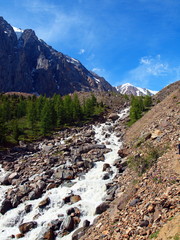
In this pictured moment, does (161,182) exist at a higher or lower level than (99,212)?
higher

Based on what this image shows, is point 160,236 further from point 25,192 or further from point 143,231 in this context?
point 25,192

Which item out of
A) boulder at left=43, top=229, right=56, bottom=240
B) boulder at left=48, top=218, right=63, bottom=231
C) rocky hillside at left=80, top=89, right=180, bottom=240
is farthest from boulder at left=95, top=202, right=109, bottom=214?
boulder at left=43, top=229, right=56, bottom=240

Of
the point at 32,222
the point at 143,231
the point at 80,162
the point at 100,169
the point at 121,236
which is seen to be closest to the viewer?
the point at 143,231

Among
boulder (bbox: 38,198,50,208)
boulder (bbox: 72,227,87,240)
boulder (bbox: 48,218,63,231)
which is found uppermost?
boulder (bbox: 38,198,50,208)

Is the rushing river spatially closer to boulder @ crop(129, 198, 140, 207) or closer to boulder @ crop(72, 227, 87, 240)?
boulder @ crop(72, 227, 87, 240)

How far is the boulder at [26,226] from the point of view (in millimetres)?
21394

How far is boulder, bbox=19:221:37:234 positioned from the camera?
842 inches

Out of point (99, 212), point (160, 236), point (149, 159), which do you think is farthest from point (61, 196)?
point (160, 236)

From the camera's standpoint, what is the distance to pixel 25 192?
91.7 ft

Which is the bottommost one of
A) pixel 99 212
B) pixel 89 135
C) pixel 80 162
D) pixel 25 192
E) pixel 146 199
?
pixel 99 212

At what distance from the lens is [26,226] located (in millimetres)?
21594

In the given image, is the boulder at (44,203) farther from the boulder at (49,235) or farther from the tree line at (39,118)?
the tree line at (39,118)

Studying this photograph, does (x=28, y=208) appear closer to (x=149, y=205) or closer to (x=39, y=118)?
(x=149, y=205)

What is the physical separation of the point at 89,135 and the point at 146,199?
146ft
